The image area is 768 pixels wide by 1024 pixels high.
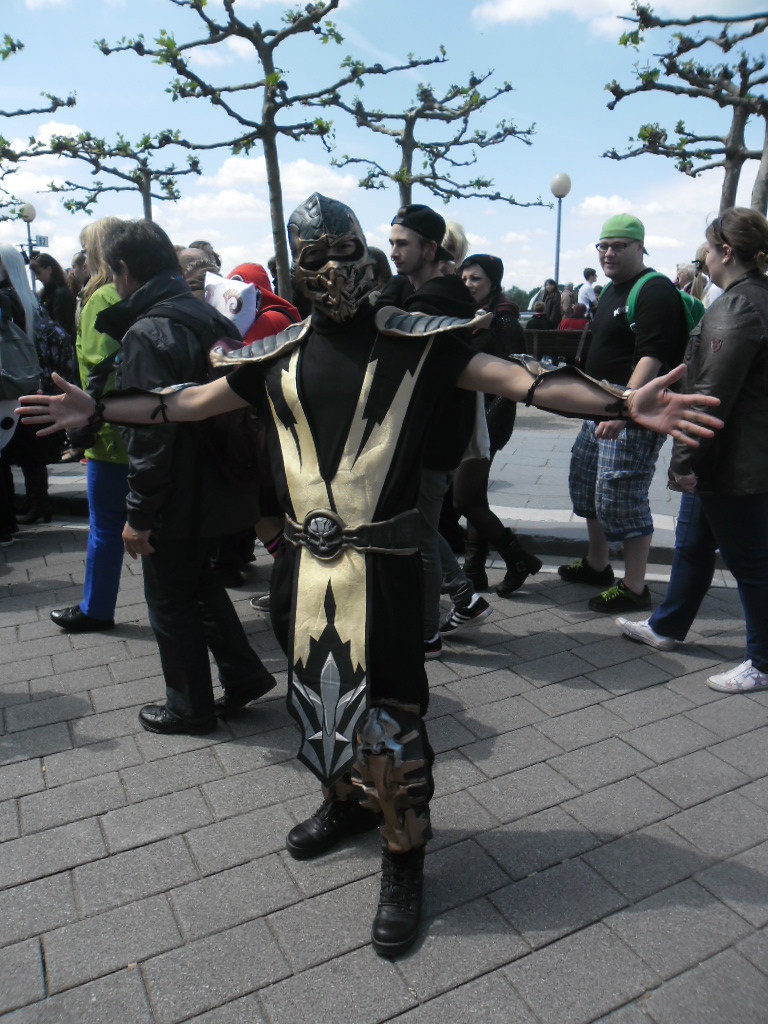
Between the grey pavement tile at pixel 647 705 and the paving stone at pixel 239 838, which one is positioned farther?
the grey pavement tile at pixel 647 705

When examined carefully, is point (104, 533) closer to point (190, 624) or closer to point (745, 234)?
point (190, 624)

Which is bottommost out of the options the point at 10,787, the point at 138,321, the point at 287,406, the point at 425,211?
the point at 10,787

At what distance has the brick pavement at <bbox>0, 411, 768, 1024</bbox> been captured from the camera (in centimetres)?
207

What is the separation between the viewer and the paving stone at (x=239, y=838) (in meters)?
2.59

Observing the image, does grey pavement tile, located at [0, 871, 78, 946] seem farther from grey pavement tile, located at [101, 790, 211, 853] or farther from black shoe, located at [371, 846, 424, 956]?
black shoe, located at [371, 846, 424, 956]

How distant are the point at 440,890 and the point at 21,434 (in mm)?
5176

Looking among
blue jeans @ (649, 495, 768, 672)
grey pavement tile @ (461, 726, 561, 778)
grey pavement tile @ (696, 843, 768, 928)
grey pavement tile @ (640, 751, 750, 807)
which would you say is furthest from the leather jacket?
grey pavement tile @ (696, 843, 768, 928)

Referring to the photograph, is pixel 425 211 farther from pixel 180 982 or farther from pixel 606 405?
pixel 180 982

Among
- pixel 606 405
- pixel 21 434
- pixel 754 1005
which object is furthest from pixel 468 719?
pixel 21 434

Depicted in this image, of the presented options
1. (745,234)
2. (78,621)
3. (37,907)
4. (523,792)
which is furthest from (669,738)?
(78,621)

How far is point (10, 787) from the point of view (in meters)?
3.01

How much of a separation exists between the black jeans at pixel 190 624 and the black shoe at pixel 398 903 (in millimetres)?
1261

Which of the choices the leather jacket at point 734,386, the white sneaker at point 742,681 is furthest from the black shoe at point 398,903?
the leather jacket at point 734,386

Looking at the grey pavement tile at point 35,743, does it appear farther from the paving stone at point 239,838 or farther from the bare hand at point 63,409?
the bare hand at point 63,409
